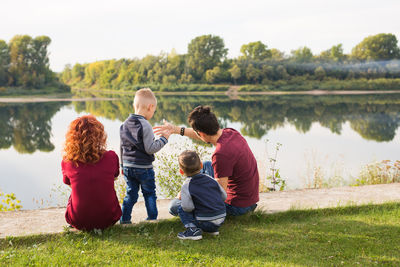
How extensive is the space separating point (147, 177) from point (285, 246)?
1484mm

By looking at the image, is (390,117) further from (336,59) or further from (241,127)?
(336,59)

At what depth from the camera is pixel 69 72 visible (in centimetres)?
11050

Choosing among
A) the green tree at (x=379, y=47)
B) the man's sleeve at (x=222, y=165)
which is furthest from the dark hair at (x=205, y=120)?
the green tree at (x=379, y=47)

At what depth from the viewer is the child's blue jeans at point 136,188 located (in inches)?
143

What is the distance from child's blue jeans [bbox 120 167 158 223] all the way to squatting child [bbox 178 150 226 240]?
53 cm

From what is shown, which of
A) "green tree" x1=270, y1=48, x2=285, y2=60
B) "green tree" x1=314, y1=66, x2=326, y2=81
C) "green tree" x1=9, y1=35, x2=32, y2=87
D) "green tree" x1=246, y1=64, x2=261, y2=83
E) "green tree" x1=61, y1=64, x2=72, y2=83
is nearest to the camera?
"green tree" x1=9, y1=35, x2=32, y2=87

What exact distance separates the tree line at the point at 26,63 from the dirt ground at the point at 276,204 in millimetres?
51489

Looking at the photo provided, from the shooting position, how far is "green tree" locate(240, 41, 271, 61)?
239ft

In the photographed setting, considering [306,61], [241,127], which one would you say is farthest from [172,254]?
[306,61]

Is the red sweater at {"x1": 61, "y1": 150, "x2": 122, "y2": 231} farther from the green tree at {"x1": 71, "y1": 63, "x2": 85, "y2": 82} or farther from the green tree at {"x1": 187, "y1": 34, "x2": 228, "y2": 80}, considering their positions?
the green tree at {"x1": 71, "y1": 63, "x2": 85, "y2": 82}

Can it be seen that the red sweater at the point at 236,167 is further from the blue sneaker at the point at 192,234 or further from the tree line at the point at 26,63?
the tree line at the point at 26,63

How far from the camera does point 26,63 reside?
53094 millimetres

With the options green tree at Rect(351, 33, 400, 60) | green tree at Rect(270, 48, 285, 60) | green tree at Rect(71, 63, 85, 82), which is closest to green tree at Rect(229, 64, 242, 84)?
green tree at Rect(270, 48, 285, 60)

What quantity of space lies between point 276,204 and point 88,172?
2.27m
